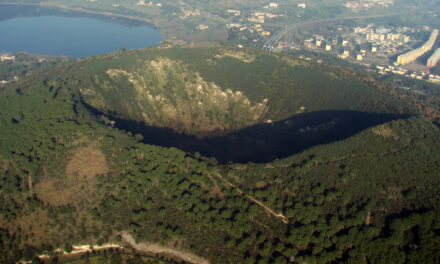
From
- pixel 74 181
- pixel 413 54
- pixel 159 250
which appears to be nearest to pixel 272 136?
pixel 159 250

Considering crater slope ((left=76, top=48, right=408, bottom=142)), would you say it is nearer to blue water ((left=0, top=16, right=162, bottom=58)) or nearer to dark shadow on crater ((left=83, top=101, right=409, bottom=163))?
dark shadow on crater ((left=83, top=101, right=409, bottom=163))

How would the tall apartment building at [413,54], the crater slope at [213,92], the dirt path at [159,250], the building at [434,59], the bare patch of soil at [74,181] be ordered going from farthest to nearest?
the tall apartment building at [413,54]
the building at [434,59]
the crater slope at [213,92]
the bare patch of soil at [74,181]
the dirt path at [159,250]

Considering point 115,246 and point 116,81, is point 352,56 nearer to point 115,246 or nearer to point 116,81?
point 116,81

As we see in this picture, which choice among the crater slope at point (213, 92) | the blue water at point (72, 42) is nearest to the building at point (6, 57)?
the blue water at point (72, 42)

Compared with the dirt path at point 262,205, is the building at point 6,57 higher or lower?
higher

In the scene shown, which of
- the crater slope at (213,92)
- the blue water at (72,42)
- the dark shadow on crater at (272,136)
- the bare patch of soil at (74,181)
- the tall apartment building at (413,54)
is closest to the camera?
the bare patch of soil at (74,181)

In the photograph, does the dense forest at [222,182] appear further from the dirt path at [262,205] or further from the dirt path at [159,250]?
the dirt path at [159,250]
